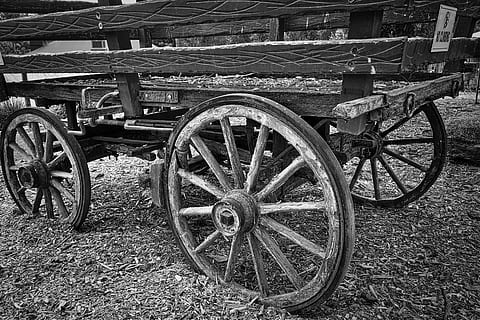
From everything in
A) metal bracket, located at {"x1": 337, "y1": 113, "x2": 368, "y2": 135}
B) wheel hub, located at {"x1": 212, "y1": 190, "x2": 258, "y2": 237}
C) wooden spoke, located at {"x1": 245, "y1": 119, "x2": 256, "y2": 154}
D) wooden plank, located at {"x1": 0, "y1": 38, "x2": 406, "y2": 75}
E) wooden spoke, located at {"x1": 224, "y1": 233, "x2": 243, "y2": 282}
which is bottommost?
wooden spoke, located at {"x1": 224, "y1": 233, "x2": 243, "y2": 282}

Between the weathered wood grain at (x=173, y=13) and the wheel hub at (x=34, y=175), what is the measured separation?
111 centimetres

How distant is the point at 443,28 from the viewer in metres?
2.20

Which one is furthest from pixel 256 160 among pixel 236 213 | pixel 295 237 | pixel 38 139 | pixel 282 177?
pixel 38 139

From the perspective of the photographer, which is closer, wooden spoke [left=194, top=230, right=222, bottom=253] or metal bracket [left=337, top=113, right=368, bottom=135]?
metal bracket [left=337, top=113, right=368, bottom=135]

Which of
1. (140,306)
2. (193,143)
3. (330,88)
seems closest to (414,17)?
(330,88)

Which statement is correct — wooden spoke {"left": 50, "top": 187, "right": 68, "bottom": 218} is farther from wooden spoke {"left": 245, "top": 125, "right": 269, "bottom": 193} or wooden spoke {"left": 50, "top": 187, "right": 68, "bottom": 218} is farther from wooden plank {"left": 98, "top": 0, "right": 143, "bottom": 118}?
wooden spoke {"left": 245, "top": 125, "right": 269, "bottom": 193}

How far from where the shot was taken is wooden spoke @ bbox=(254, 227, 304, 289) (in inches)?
101

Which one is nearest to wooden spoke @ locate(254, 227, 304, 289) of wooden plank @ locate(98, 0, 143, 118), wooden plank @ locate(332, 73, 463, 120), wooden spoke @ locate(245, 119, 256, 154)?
wooden spoke @ locate(245, 119, 256, 154)

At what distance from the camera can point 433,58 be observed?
90.1 inches

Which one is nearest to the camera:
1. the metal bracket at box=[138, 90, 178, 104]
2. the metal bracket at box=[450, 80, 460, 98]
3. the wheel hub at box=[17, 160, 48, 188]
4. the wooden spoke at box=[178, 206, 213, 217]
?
the wooden spoke at box=[178, 206, 213, 217]

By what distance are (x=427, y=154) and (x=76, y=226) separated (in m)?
5.02

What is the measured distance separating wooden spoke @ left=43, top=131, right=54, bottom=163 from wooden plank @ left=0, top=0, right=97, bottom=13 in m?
1.45

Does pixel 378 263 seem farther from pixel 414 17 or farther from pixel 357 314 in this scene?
pixel 414 17

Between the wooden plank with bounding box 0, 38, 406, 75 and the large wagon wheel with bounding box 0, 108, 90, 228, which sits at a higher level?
the wooden plank with bounding box 0, 38, 406, 75
